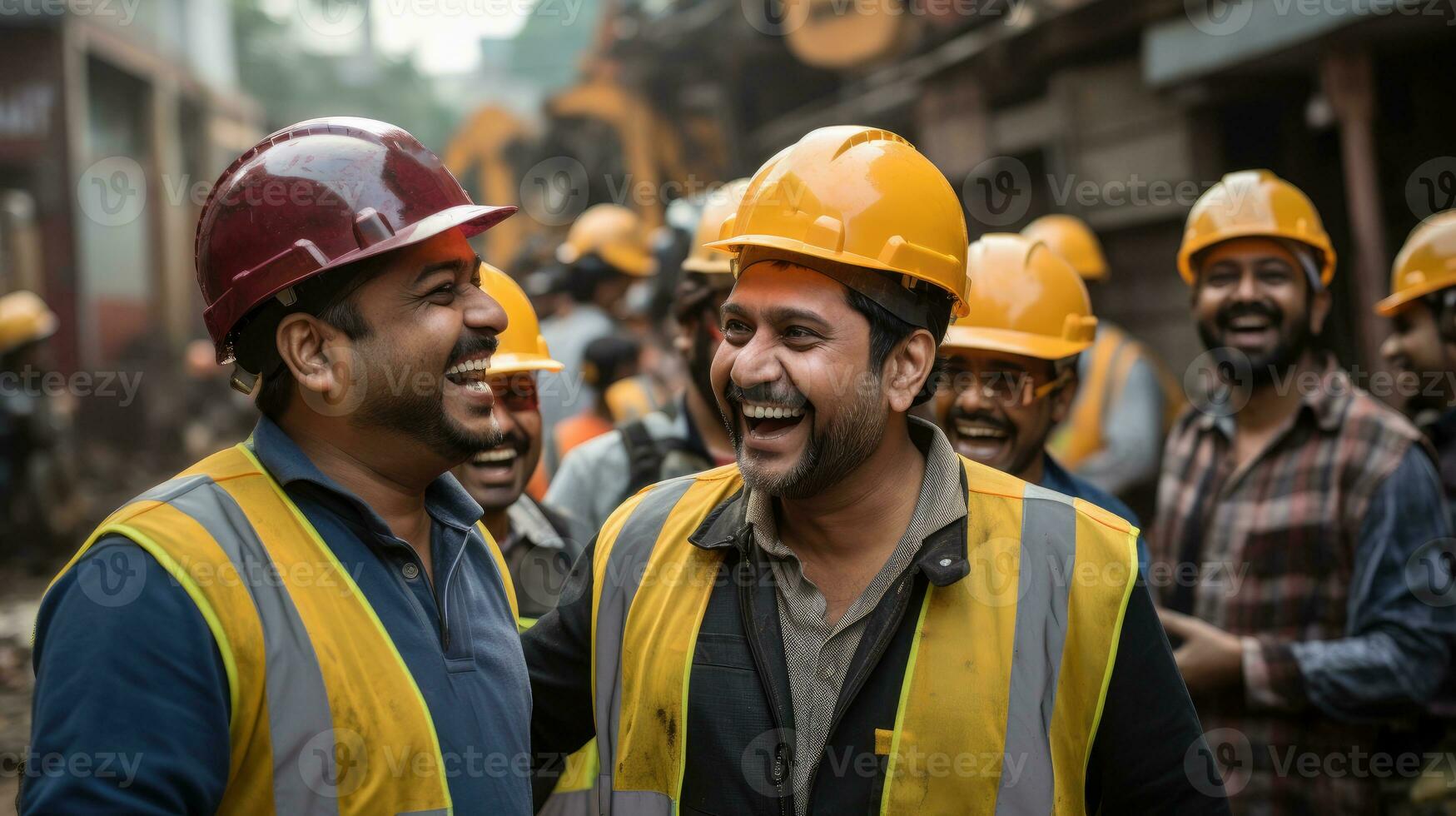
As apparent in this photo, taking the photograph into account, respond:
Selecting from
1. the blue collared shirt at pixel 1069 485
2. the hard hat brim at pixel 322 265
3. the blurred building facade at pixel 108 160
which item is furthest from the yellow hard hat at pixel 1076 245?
the blurred building facade at pixel 108 160

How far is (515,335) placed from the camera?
12.4 feet

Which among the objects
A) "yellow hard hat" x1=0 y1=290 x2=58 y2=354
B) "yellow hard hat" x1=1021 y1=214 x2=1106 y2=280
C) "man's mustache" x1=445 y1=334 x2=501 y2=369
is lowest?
"man's mustache" x1=445 y1=334 x2=501 y2=369

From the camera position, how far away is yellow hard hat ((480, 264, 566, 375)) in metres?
3.69

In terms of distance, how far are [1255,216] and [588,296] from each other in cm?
455

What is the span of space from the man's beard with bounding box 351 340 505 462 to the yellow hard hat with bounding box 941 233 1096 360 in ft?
5.87

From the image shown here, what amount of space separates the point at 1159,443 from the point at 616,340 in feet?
9.25

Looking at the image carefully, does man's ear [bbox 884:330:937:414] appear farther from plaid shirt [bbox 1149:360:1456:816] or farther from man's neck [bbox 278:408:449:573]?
plaid shirt [bbox 1149:360:1456:816]

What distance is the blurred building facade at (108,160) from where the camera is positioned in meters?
18.5

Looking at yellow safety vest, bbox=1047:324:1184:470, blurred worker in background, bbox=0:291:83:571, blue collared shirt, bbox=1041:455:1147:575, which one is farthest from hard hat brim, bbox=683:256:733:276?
blurred worker in background, bbox=0:291:83:571

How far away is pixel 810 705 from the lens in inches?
89.0

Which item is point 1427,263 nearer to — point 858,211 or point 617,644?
point 858,211

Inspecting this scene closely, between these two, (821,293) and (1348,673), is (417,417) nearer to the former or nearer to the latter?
(821,293)

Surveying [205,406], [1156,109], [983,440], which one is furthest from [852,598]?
[205,406]

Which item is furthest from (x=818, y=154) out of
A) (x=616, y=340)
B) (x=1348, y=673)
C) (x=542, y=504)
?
(x=616, y=340)
